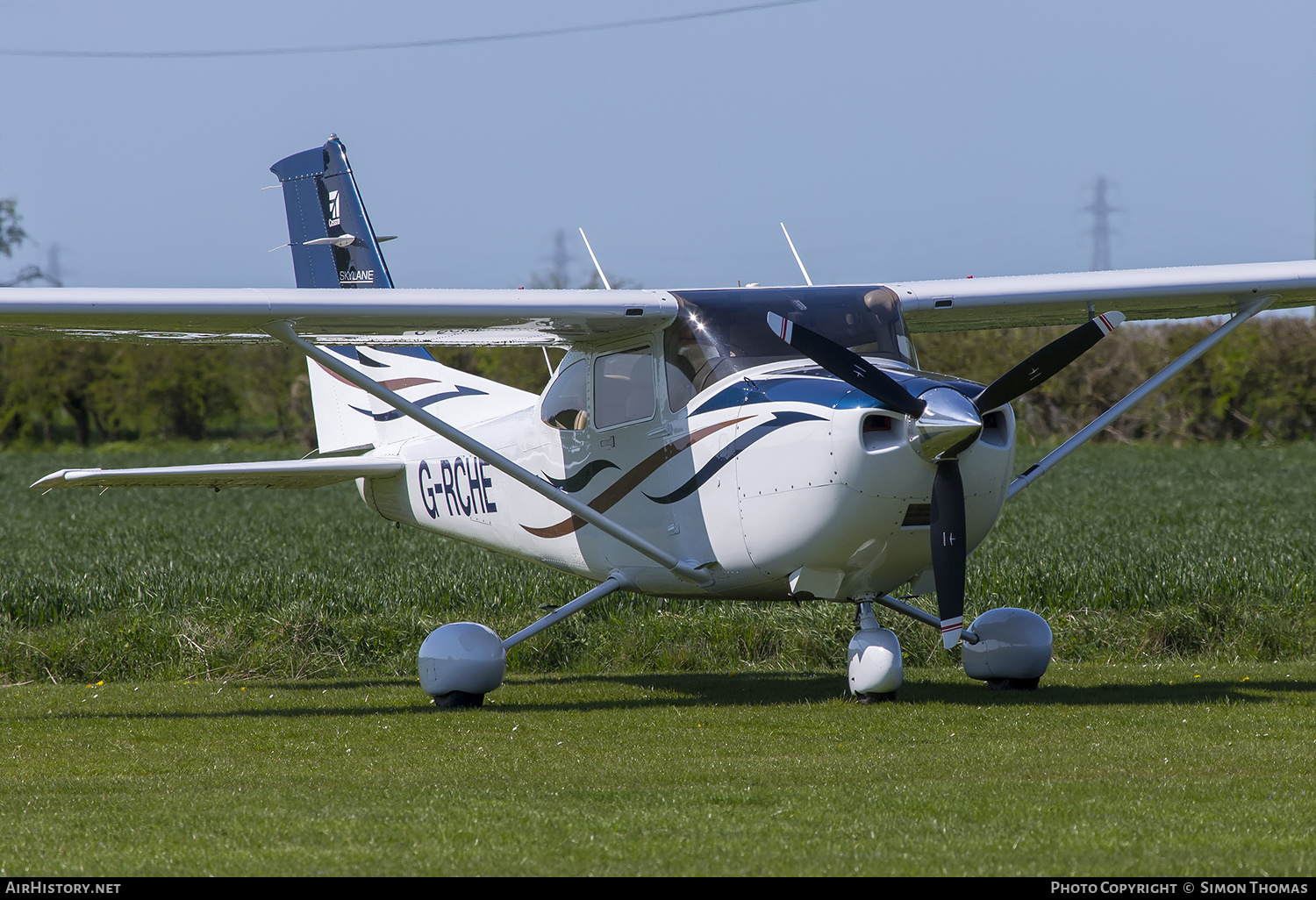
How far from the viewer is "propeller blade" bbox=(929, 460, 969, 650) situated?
27.0ft

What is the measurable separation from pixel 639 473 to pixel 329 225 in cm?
493

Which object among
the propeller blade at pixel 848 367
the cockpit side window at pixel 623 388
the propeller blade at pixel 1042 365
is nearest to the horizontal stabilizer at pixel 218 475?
the cockpit side window at pixel 623 388

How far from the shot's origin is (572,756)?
761 centimetres

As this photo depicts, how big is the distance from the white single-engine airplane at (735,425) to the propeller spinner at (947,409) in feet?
0.05

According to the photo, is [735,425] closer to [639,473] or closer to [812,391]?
[812,391]

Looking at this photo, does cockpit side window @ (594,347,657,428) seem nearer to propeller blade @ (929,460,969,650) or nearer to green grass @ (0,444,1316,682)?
propeller blade @ (929,460,969,650)

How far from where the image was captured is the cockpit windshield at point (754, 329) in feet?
29.5

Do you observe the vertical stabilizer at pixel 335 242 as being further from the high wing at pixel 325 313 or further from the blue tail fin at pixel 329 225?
the high wing at pixel 325 313

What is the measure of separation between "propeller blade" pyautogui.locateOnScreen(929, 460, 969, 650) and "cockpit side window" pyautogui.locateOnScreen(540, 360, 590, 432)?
A: 9.16 feet

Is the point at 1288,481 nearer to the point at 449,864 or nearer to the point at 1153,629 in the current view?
the point at 1153,629

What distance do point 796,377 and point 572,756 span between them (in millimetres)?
2674

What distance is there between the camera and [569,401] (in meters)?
10.2
